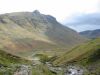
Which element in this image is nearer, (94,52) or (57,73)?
(57,73)

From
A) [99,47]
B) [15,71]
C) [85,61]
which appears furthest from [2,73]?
[99,47]

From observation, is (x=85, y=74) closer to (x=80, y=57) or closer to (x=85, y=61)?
(x=85, y=61)

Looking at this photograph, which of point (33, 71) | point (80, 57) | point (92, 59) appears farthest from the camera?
point (80, 57)

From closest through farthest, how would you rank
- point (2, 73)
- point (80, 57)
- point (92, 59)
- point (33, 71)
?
point (2, 73) → point (33, 71) → point (92, 59) → point (80, 57)

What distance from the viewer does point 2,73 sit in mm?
122562

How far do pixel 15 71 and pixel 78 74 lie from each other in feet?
85.1

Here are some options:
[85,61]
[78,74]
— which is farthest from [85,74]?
[85,61]

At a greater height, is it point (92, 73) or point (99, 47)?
point (99, 47)

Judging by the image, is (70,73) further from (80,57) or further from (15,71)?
(80,57)

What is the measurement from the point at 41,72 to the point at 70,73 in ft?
42.4

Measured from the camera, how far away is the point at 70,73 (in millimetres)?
135625

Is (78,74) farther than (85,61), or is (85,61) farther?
(85,61)

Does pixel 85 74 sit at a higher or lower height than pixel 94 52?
lower

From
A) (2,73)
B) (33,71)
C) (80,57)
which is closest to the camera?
(2,73)
